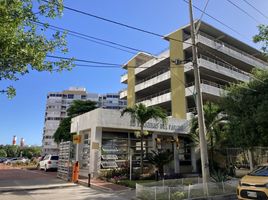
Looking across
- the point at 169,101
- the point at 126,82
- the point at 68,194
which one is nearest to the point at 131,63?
the point at 126,82

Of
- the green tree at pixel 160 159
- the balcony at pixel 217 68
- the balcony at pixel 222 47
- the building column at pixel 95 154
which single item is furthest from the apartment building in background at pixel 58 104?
the green tree at pixel 160 159

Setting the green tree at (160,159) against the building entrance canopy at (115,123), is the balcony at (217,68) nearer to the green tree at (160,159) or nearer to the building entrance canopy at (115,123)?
the building entrance canopy at (115,123)

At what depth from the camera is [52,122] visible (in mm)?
94812

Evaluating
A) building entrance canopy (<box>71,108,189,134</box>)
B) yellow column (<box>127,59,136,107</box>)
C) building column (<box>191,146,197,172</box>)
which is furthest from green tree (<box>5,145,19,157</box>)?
building column (<box>191,146,197,172</box>)

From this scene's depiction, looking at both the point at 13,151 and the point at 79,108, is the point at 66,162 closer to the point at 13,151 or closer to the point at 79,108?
the point at 79,108

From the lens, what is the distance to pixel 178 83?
3228cm

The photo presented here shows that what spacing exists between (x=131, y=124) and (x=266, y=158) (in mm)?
10096

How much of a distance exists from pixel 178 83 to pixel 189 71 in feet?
6.50

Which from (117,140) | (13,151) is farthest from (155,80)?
(13,151)

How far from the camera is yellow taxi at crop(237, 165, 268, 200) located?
884 cm

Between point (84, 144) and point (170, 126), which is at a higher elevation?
point (170, 126)

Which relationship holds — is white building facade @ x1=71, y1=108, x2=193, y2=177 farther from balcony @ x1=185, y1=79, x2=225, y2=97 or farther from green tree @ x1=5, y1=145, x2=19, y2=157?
green tree @ x1=5, y1=145, x2=19, y2=157

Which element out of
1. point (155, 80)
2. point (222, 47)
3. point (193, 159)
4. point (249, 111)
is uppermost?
point (222, 47)

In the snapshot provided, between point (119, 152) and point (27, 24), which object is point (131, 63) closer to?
point (119, 152)
